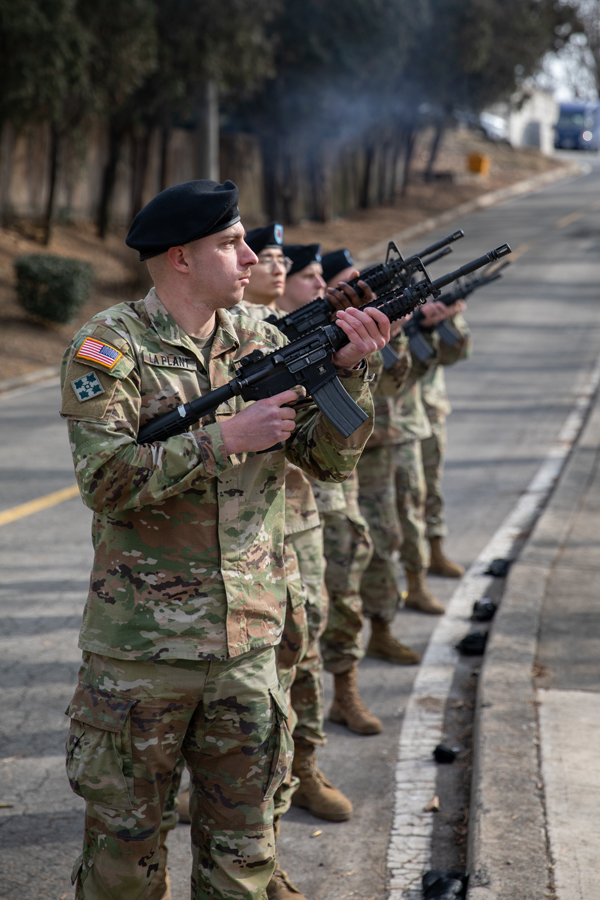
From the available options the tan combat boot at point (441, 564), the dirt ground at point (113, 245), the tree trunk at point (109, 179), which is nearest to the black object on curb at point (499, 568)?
the tan combat boot at point (441, 564)

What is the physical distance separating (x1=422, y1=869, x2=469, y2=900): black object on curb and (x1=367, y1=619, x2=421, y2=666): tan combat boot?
199cm

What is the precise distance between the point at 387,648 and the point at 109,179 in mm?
19471

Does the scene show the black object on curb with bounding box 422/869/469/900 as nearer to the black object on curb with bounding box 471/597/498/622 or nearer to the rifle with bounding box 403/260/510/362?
the black object on curb with bounding box 471/597/498/622

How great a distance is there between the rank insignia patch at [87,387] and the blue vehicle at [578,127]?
2455 inches

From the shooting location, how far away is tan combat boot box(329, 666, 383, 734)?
4508 mm

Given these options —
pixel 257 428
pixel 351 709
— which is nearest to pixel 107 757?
pixel 257 428

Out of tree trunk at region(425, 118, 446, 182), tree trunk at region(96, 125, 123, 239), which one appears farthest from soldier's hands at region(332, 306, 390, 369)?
tree trunk at region(425, 118, 446, 182)

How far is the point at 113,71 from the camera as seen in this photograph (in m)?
17.9

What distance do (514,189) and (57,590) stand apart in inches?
1496

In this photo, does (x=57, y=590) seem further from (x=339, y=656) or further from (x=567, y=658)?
(x=567, y=658)

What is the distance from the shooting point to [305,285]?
458cm

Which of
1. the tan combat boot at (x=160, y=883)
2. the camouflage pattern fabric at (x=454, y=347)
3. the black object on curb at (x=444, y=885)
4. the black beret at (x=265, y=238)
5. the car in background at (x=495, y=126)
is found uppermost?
the car in background at (x=495, y=126)

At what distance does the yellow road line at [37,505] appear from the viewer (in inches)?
294

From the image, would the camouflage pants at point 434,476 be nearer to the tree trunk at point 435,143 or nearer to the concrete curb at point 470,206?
the concrete curb at point 470,206
